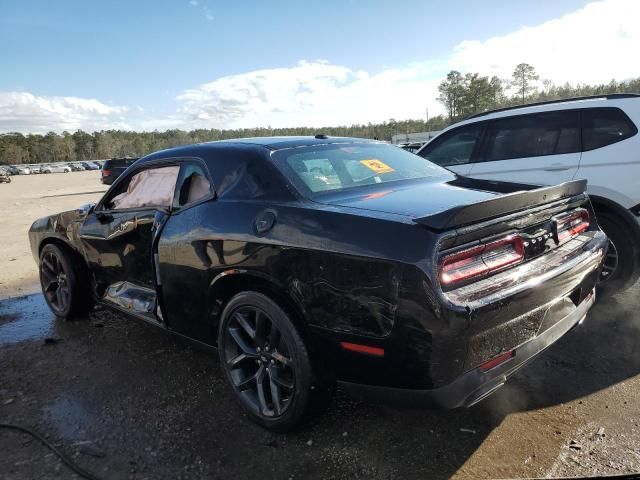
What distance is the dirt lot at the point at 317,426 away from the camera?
7.86 feet

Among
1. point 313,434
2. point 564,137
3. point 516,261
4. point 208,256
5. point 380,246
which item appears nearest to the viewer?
point 380,246

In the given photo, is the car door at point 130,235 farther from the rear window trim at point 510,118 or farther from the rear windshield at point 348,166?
the rear window trim at point 510,118

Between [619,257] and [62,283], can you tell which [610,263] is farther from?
[62,283]

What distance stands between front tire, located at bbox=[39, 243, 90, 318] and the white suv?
160 inches

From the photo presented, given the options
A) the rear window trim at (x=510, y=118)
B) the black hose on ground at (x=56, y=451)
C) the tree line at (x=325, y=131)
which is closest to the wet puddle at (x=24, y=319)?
the black hose on ground at (x=56, y=451)

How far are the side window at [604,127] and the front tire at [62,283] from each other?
4900 mm

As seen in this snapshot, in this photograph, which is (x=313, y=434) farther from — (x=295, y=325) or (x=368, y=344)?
(x=368, y=344)

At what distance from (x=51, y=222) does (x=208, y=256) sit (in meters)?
2.75

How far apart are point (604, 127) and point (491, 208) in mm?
2859

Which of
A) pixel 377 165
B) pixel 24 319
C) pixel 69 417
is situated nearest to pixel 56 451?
pixel 69 417

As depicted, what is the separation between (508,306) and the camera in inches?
84.2

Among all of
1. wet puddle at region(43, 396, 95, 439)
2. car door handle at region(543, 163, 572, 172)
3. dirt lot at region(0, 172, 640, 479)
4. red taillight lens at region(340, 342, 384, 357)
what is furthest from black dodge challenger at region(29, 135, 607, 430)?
car door handle at region(543, 163, 572, 172)

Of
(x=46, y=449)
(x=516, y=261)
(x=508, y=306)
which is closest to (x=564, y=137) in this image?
(x=516, y=261)

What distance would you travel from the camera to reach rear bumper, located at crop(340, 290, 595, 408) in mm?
2070
